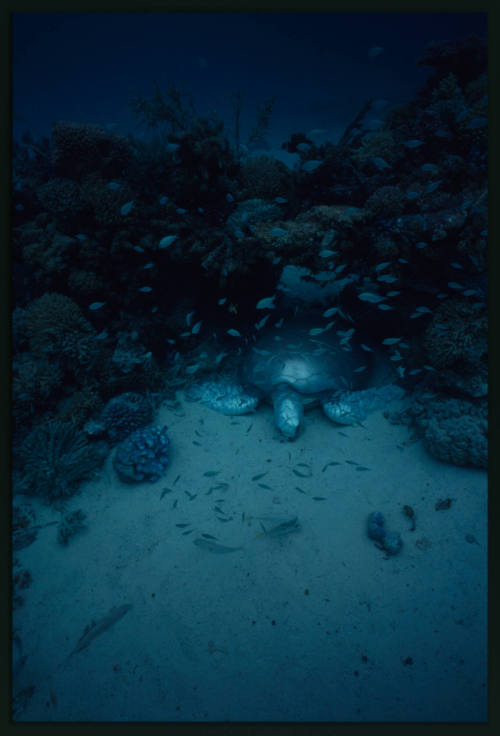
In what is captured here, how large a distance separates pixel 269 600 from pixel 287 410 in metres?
2.18

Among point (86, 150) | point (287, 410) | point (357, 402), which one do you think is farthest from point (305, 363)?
point (86, 150)

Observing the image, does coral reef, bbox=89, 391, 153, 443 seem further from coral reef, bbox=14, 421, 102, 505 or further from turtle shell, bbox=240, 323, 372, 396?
turtle shell, bbox=240, 323, 372, 396

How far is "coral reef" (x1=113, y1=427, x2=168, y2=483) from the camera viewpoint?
3.69 m

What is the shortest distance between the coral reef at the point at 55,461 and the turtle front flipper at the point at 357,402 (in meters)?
3.51

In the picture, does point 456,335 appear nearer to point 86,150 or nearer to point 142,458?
point 142,458

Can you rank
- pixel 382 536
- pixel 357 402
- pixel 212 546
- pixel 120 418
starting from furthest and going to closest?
pixel 357 402, pixel 120 418, pixel 212 546, pixel 382 536

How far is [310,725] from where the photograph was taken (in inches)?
80.8

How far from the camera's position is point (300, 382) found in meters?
4.26

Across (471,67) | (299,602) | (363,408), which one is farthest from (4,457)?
(471,67)

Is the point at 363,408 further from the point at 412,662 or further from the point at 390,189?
the point at 390,189

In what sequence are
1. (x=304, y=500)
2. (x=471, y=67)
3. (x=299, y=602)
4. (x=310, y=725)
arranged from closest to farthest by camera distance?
(x=310, y=725), (x=299, y=602), (x=304, y=500), (x=471, y=67)

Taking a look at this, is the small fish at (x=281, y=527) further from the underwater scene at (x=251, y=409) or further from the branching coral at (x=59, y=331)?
the branching coral at (x=59, y=331)

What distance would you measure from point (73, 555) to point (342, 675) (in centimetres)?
290

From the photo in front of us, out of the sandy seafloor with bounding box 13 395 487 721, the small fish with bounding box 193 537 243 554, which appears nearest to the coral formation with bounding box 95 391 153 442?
the sandy seafloor with bounding box 13 395 487 721
